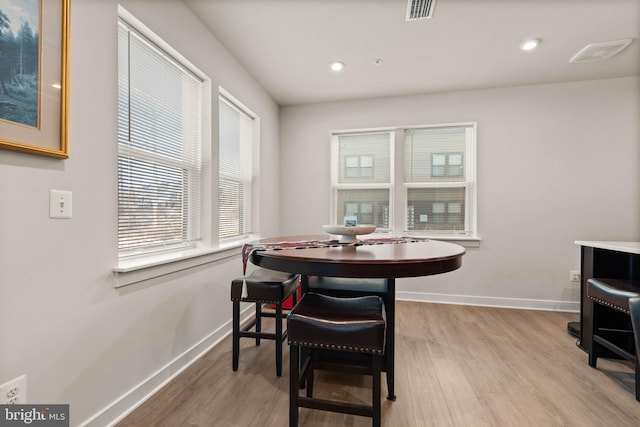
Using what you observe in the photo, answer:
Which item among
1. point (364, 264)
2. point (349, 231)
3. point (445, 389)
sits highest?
point (349, 231)

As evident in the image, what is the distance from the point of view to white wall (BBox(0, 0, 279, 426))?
3.50 ft

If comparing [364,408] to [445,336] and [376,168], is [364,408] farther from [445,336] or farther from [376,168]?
[376,168]

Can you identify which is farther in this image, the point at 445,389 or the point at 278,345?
the point at 278,345

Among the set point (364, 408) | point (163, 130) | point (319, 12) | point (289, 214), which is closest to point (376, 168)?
point (289, 214)

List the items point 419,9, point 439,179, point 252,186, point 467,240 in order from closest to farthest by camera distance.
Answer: point 419,9 < point 252,186 < point 467,240 < point 439,179

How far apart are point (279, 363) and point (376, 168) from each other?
262 cm

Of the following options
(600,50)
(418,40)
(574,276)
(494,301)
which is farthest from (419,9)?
(574,276)

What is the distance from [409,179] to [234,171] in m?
2.14

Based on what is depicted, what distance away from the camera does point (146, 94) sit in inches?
70.1

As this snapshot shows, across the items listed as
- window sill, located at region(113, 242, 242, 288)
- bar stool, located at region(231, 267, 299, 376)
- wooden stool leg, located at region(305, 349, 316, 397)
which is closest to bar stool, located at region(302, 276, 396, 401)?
bar stool, located at region(231, 267, 299, 376)

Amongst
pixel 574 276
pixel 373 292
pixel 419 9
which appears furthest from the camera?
pixel 574 276

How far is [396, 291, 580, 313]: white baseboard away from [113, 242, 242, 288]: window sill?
7.94 ft

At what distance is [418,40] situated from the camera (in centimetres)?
237

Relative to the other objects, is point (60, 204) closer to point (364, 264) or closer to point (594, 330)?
point (364, 264)
